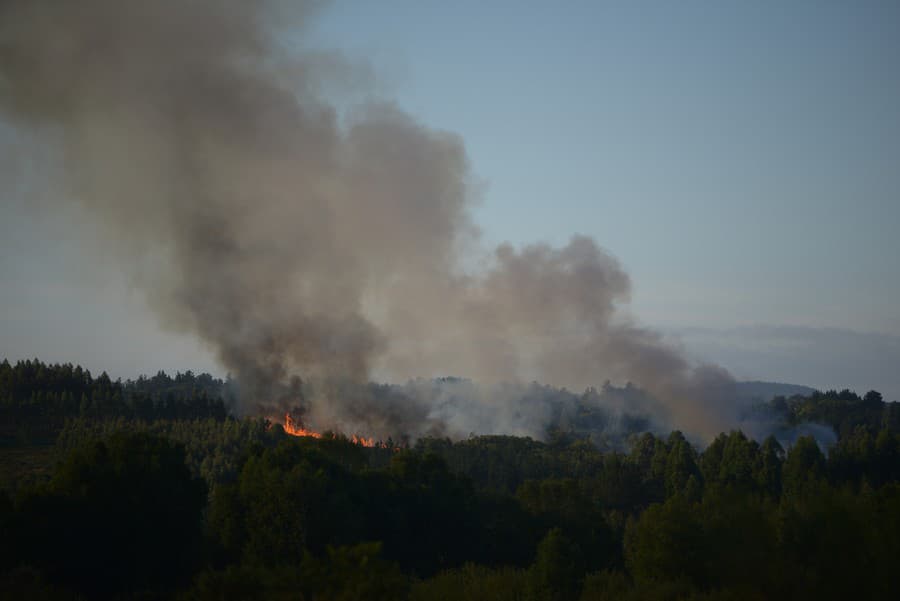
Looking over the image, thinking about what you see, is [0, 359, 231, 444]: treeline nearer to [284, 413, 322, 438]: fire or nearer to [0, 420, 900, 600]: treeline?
[284, 413, 322, 438]: fire

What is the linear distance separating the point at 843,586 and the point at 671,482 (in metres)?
69.7

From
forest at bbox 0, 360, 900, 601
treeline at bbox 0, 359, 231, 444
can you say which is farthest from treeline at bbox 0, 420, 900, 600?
treeline at bbox 0, 359, 231, 444

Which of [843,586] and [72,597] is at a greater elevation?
[843,586]

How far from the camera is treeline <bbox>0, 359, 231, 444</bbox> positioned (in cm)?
12231

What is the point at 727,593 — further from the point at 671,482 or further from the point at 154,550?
the point at 671,482

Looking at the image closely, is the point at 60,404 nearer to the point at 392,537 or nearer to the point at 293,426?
the point at 293,426

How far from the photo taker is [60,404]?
130 metres

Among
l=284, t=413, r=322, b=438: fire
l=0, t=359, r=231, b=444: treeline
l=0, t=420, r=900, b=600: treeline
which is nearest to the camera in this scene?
l=0, t=420, r=900, b=600: treeline

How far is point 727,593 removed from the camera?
35.3 meters

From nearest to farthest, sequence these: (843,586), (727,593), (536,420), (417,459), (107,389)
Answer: (843,586) < (727,593) < (417,459) < (107,389) < (536,420)

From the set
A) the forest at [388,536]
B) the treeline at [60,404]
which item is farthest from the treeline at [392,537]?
the treeline at [60,404]

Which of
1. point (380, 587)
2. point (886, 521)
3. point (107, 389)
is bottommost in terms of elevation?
point (380, 587)

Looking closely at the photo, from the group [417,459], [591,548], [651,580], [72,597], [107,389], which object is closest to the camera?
[72,597]

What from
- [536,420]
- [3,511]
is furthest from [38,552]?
[536,420]
